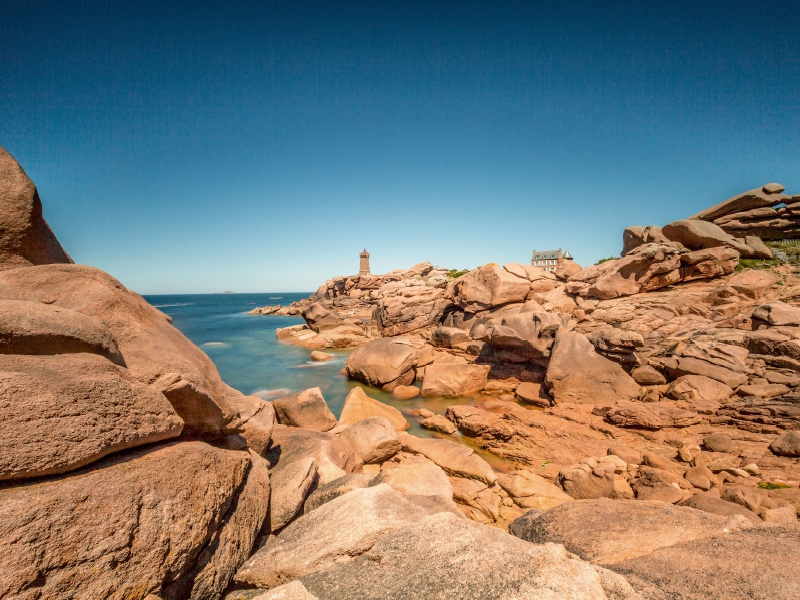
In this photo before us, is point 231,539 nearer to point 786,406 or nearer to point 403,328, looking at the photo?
point 786,406

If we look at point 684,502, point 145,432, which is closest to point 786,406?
point 684,502

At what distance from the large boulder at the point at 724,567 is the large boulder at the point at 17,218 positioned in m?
7.62

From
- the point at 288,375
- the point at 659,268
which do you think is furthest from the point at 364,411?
the point at 659,268

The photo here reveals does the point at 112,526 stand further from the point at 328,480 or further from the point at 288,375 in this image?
the point at 288,375

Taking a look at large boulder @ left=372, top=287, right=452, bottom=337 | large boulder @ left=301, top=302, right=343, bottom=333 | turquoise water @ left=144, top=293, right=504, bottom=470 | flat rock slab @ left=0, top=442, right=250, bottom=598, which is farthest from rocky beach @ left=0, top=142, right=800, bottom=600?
large boulder @ left=301, top=302, right=343, bottom=333

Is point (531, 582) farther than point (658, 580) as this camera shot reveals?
No

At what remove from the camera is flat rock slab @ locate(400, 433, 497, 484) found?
8542 mm

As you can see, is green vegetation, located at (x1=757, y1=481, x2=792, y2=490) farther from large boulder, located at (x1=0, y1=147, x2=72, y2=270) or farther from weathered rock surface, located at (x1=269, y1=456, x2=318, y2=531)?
large boulder, located at (x1=0, y1=147, x2=72, y2=270)

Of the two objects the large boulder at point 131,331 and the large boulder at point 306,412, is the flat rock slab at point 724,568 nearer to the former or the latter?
the large boulder at point 131,331

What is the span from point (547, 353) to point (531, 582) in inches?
572

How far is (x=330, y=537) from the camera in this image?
3627 millimetres

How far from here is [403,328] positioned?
2975cm

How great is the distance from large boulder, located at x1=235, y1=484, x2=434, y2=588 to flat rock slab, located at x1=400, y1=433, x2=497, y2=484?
5003mm

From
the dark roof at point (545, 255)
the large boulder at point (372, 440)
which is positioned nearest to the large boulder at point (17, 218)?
the large boulder at point (372, 440)
